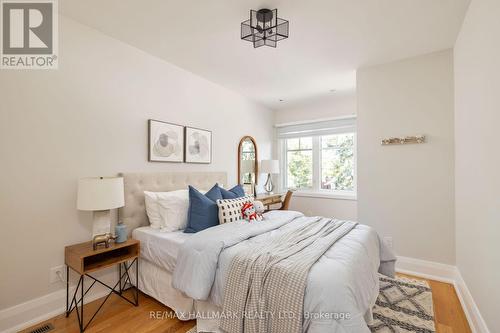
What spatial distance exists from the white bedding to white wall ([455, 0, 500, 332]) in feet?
7.28

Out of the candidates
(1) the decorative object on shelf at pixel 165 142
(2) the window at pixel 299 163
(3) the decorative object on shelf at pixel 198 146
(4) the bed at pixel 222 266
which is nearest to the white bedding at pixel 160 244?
(4) the bed at pixel 222 266

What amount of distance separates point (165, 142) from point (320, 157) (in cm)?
312

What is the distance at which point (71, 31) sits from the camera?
86.3 inches

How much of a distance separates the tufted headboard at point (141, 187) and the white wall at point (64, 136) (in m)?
0.13

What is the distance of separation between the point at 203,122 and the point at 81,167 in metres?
1.70

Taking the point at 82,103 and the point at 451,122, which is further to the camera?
the point at 451,122

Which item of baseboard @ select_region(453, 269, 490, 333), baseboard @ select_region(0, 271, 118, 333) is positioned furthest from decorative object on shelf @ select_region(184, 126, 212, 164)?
baseboard @ select_region(453, 269, 490, 333)

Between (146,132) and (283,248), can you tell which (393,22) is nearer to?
(283,248)

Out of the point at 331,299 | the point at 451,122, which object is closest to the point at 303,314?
the point at 331,299

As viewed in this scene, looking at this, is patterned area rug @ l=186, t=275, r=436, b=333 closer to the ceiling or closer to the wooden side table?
the wooden side table

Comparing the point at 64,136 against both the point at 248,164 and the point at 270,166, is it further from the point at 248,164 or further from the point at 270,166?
the point at 270,166

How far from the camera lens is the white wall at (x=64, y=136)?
6.18 feet

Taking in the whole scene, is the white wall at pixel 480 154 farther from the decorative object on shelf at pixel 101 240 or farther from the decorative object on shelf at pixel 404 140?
the decorative object on shelf at pixel 101 240

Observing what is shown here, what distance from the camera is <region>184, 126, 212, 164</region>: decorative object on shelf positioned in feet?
10.7
